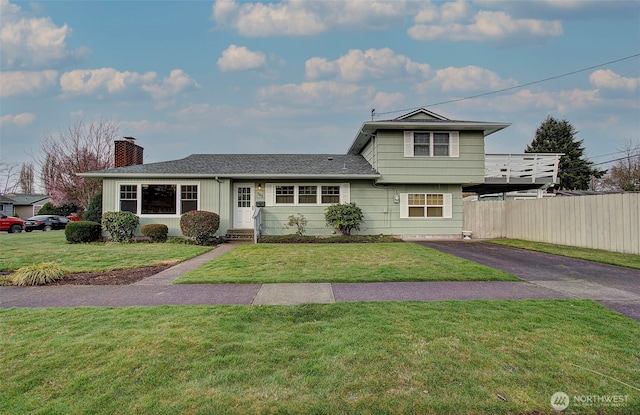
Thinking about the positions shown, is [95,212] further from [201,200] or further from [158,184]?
[201,200]

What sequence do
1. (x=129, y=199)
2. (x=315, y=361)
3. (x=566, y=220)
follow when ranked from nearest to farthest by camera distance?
(x=315, y=361) → (x=566, y=220) → (x=129, y=199)

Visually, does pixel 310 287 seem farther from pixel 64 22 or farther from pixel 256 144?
pixel 256 144

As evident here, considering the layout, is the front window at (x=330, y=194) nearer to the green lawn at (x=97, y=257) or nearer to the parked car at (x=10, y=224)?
the green lawn at (x=97, y=257)

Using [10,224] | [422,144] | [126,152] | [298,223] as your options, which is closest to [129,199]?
[126,152]

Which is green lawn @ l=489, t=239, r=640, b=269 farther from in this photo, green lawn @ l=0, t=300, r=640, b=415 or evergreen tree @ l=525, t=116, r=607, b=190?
evergreen tree @ l=525, t=116, r=607, b=190

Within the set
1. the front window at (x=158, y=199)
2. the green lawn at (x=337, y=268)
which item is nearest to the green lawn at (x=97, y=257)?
the green lawn at (x=337, y=268)

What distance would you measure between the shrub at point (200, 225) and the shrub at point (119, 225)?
222 centimetres

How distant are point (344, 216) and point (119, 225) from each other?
9.45 meters

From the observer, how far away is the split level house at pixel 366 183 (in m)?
13.7

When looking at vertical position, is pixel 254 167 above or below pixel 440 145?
below

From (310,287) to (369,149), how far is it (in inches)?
452

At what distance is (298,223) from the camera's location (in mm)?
14227

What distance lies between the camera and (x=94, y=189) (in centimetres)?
2577

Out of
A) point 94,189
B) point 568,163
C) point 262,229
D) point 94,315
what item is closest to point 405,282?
point 94,315
